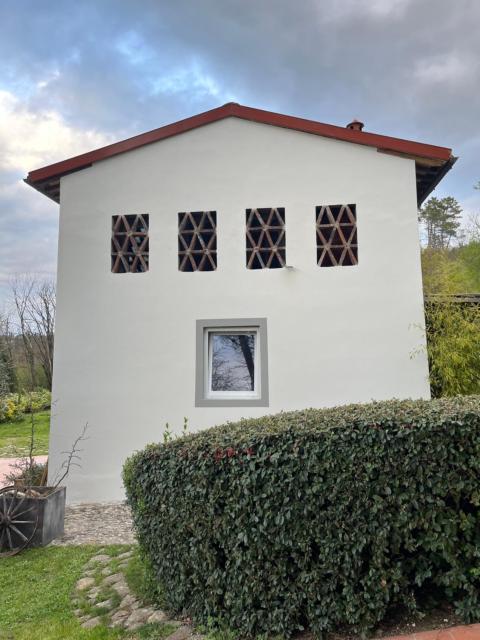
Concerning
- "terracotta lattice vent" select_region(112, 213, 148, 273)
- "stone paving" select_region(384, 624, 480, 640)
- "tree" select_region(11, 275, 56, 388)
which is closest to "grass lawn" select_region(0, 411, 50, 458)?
"tree" select_region(11, 275, 56, 388)

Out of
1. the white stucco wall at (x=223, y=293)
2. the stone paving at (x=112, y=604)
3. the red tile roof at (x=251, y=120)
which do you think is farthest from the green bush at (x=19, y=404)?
the stone paving at (x=112, y=604)

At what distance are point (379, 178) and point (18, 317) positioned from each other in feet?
70.7

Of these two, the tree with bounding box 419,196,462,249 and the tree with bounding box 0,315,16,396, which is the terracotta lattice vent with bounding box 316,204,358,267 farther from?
the tree with bounding box 0,315,16,396

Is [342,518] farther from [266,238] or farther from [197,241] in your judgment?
[197,241]

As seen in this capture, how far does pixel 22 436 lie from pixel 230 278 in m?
11.8

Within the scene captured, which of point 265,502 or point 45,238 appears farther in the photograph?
point 45,238

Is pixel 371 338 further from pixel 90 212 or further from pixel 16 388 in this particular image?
pixel 16 388

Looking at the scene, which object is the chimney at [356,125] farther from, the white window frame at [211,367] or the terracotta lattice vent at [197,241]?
the white window frame at [211,367]

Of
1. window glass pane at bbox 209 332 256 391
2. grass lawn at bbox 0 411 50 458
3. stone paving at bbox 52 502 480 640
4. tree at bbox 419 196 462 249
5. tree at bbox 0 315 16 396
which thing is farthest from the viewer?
tree at bbox 419 196 462 249

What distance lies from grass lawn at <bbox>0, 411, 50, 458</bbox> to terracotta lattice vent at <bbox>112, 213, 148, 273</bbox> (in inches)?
259

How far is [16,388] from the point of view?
813 inches

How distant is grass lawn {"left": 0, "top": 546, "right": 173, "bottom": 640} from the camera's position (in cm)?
310

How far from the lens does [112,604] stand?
350 cm

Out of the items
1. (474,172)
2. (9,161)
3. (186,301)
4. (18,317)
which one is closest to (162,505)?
(186,301)
